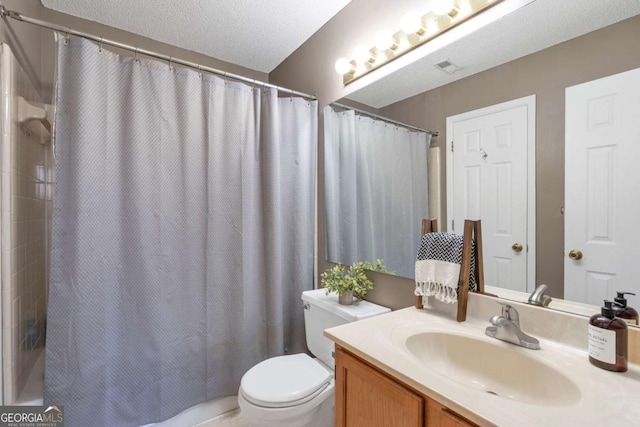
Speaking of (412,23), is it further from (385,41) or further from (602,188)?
→ (602,188)

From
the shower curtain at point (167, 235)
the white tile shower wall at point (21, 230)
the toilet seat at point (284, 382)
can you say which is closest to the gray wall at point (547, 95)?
the toilet seat at point (284, 382)

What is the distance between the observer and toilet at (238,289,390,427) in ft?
3.99

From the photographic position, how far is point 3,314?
115 centimetres

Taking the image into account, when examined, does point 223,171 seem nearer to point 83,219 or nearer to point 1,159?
point 83,219

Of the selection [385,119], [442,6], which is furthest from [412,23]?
[385,119]

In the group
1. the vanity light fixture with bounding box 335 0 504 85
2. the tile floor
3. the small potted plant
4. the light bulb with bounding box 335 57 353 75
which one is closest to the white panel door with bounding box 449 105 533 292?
the vanity light fixture with bounding box 335 0 504 85

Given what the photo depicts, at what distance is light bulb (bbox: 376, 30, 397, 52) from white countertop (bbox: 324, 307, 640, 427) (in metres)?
1.30

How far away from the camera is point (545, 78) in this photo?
0.97m

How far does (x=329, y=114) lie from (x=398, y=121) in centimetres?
61

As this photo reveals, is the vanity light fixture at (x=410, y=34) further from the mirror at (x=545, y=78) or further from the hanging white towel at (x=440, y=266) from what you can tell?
the hanging white towel at (x=440, y=266)

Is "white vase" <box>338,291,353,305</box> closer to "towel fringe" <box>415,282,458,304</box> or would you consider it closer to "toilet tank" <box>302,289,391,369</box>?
"toilet tank" <box>302,289,391,369</box>

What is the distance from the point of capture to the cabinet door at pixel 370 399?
2.43ft

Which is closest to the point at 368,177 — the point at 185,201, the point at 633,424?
the point at 185,201

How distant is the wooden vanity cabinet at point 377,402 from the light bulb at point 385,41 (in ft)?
4.60
